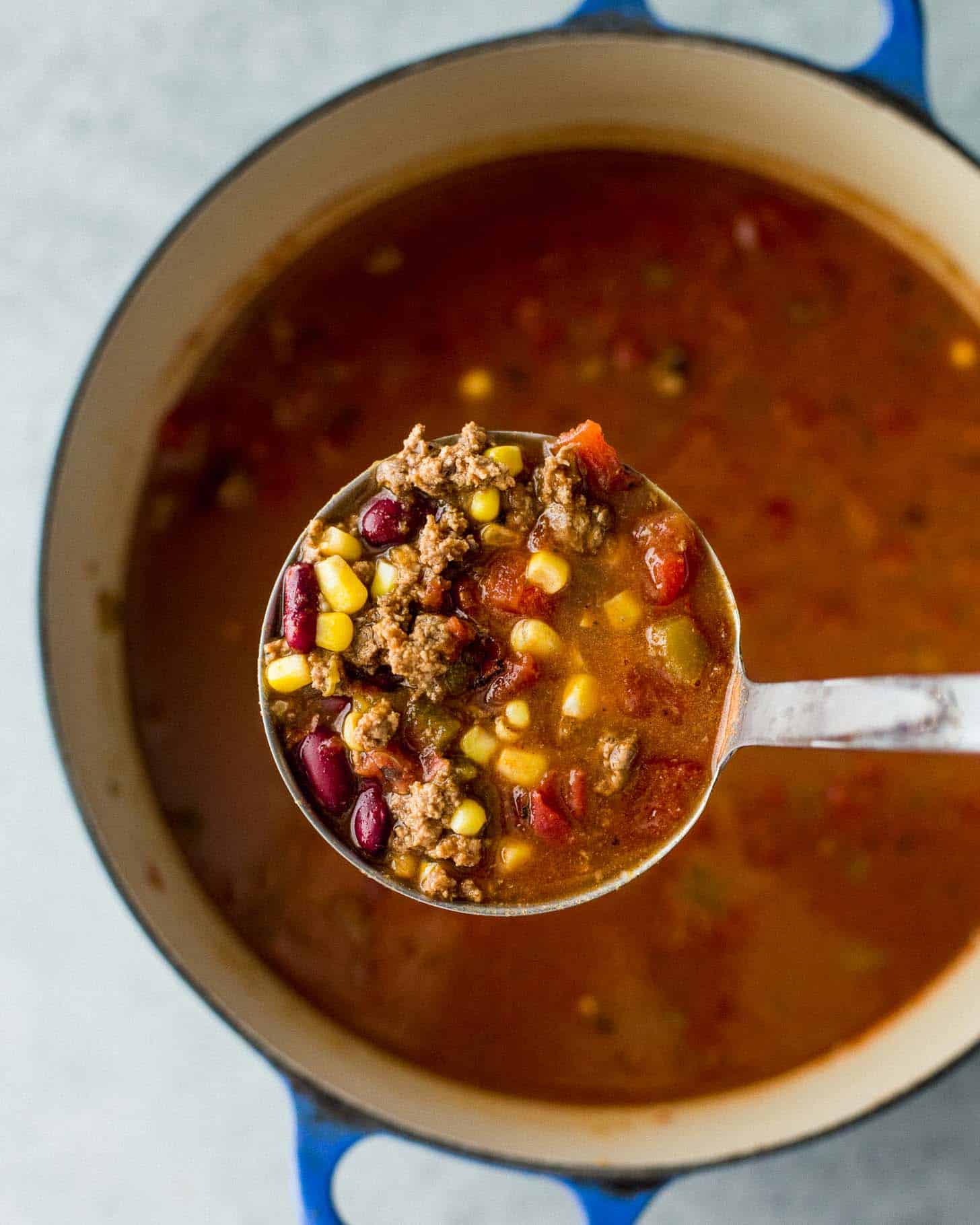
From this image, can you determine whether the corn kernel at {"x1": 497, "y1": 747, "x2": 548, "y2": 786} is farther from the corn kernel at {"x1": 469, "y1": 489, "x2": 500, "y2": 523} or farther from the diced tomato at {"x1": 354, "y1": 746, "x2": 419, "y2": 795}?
the corn kernel at {"x1": 469, "y1": 489, "x2": 500, "y2": 523}

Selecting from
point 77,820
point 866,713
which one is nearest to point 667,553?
point 866,713

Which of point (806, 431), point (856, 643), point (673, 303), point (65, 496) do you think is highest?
point (673, 303)

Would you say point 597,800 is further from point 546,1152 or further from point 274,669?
point 546,1152

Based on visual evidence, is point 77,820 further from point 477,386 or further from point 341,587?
point 477,386

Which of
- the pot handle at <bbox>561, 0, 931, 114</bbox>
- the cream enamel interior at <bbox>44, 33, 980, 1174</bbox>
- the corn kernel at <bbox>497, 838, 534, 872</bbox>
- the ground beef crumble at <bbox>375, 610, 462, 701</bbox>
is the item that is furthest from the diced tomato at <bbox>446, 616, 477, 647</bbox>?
the pot handle at <bbox>561, 0, 931, 114</bbox>

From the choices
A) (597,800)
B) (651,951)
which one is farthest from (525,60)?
(651,951)
